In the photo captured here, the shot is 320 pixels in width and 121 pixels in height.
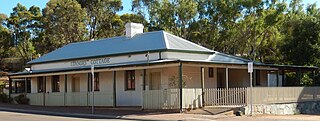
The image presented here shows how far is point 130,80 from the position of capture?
29.8m

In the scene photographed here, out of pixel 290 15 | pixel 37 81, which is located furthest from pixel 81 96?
pixel 290 15

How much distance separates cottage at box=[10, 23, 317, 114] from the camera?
25156 mm

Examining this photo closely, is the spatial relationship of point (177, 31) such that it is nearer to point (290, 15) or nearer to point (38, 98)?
point (290, 15)

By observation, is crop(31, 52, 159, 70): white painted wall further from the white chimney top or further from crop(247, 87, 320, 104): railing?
crop(247, 87, 320, 104): railing

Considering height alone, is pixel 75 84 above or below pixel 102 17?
below

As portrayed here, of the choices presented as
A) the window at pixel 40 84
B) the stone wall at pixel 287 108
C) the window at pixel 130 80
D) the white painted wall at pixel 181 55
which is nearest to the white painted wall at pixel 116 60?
the white painted wall at pixel 181 55

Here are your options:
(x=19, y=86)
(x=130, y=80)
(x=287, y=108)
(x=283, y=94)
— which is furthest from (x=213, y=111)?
(x=19, y=86)

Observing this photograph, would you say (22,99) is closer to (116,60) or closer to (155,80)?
(116,60)

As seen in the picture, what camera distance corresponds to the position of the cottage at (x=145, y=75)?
25.2 m

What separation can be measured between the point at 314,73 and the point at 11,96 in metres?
24.4

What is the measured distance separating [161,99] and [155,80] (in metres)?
3.75

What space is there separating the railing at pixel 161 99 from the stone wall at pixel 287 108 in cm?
359

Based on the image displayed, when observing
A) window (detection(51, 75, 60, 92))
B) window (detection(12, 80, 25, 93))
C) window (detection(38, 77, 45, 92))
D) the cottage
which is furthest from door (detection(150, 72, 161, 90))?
window (detection(12, 80, 25, 93))

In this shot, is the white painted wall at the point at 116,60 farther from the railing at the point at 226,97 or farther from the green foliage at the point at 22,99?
the railing at the point at 226,97
